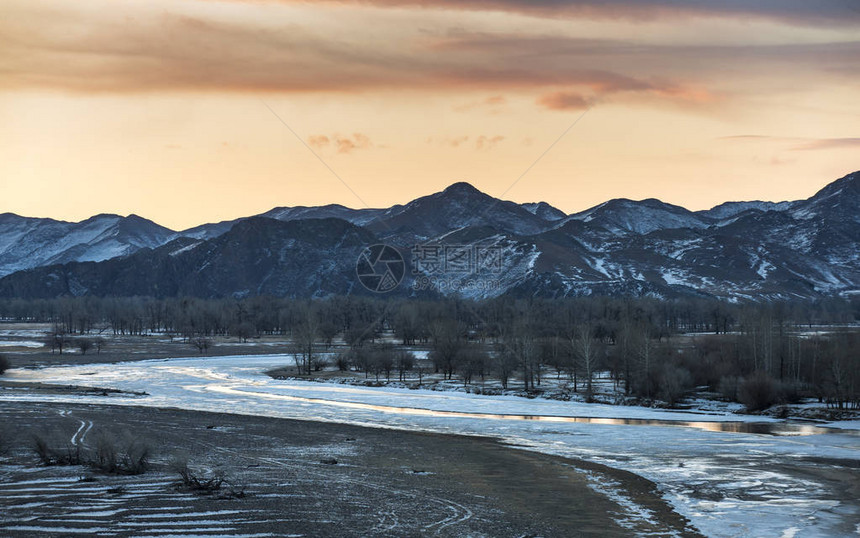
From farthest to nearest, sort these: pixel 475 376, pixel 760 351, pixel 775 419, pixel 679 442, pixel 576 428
Answer: pixel 475 376, pixel 760 351, pixel 775 419, pixel 576 428, pixel 679 442

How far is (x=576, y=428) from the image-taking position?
51.2 meters

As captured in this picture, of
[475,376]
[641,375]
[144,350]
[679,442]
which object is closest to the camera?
[679,442]

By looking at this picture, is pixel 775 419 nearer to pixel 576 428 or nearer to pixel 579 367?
pixel 576 428

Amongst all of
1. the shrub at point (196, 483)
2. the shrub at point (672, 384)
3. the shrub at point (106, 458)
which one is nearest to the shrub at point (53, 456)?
the shrub at point (106, 458)

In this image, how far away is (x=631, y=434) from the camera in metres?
48.2

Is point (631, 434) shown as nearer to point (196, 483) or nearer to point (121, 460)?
point (196, 483)

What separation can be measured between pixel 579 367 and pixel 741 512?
60080 mm

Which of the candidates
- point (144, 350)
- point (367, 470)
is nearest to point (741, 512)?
point (367, 470)

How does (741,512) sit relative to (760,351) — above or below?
below

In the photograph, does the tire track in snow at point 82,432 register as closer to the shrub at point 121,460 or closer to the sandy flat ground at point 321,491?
the sandy flat ground at point 321,491

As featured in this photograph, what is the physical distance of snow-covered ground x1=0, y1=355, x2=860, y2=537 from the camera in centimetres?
2847

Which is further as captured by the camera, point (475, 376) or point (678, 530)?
point (475, 376)

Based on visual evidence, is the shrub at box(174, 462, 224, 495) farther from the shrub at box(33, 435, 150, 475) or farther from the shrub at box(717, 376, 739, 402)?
the shrub at box(717, 376, 739, 402)

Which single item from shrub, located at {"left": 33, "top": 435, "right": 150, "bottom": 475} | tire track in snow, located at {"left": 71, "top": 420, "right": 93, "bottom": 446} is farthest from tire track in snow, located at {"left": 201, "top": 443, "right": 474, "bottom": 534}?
tire track in snow, located at {"left": 71, "top": 420, "right": 93, "bottom": 446}
